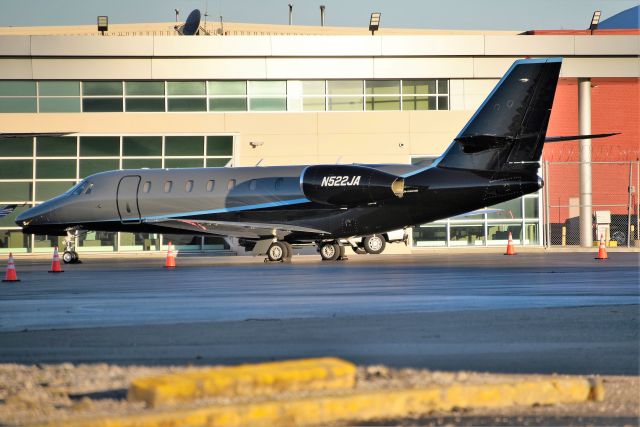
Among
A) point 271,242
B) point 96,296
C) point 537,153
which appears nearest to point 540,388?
point 96,296

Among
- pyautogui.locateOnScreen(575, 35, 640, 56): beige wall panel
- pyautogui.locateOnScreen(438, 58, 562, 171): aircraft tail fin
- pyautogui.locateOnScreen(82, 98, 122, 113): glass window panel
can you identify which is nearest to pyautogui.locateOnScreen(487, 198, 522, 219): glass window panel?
pyautogui.locateOnScreen(575, 35, 640, 56): beige wall panel

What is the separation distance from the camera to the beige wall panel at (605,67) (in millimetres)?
45969

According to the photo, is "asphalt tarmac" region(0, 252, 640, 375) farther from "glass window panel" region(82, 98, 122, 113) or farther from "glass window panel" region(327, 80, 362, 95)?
"glass window panel" region(327, 80, 362, 95)

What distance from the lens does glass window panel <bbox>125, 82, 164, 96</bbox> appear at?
148 feet

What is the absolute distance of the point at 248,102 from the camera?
45.4 m

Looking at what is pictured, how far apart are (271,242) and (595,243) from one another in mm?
21677

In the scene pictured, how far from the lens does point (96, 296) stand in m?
18.1

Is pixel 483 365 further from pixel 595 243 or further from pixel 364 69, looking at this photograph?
pixel 595 243

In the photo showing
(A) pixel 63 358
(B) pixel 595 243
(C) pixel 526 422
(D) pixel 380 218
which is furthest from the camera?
(B) pixel 595 243

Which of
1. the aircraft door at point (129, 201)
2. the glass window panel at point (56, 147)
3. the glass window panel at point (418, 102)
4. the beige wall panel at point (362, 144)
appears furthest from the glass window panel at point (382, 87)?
the aircraft door at point (129, 201)

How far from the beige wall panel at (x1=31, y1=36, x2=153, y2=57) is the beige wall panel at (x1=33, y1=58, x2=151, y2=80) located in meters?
0.40

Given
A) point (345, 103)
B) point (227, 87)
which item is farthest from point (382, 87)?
point (227, 87)

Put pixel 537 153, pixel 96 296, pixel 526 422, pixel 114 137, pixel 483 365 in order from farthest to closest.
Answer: pixel 114 137
pixel 537 153
pixel 96 296
pixel 483 365
pixel 526 422

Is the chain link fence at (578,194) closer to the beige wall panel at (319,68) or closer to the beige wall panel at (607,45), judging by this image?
the beige wall panel at (607,45)
